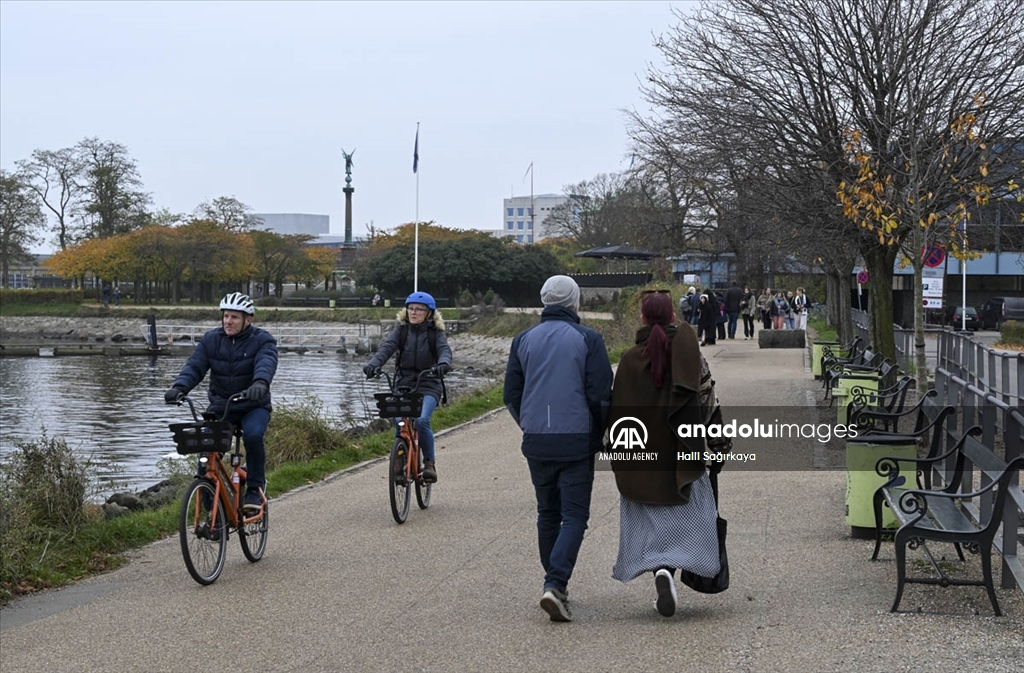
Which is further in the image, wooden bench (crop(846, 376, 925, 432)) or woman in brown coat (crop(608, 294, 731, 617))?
wooden bench (crop(846, 376, 925, 432))

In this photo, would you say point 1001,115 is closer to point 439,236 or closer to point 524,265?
point 524,265

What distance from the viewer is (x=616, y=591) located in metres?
7.64

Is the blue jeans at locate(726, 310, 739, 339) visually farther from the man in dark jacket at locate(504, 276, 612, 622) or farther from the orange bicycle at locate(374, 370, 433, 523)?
the man in dark jacket at locate(504, 276, 612, 622)

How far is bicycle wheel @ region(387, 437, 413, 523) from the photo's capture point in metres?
10.2

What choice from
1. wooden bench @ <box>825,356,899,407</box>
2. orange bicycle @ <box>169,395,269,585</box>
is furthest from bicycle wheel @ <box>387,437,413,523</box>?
wooden bench @ <box>825,356,899,407</box>

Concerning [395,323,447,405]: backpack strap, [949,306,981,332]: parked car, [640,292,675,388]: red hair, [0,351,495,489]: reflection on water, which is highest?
[640,292,675,388]: red hair

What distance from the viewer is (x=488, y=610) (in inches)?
286

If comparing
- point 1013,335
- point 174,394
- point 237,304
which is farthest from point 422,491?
point 1013,335

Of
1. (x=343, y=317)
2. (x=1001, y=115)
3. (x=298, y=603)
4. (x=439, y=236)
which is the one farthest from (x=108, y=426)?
(x=439, y=236)

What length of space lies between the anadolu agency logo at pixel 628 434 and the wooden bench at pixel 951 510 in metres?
1.43

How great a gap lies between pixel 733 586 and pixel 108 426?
25.8 m

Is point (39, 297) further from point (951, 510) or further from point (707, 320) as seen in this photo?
point (951, 510)

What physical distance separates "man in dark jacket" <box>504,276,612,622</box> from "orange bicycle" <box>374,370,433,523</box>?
3.30 meters

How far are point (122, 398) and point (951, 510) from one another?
118 ft
